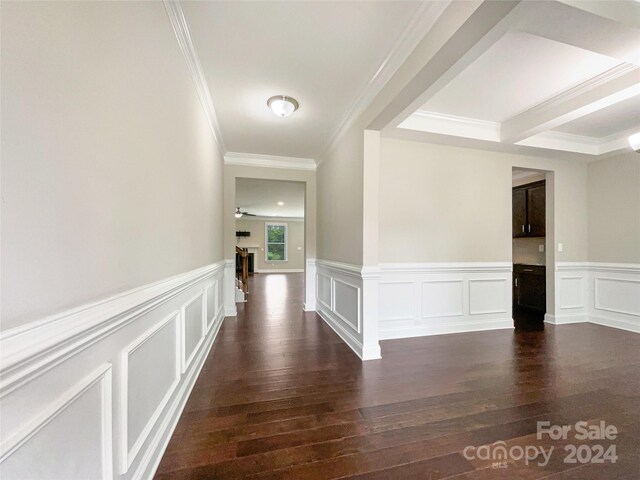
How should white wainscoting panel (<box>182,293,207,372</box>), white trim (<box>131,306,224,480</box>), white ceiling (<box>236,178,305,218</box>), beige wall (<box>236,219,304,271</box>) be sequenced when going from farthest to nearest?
1. beige wall (<box>236,219,304,271</box>)
2. white ceiling (<box>236,178,305,218</box>)
3. white wainscoting panel (<box>182,293,207,372</box>)
4. white trim (<box>131,306,224,480</box>)

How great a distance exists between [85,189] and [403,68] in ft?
6.73

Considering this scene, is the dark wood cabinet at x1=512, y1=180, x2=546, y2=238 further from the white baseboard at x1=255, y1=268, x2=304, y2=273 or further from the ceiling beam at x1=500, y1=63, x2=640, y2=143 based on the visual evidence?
the white baseboard at x1=255, y1=268, x2=304, y2=273

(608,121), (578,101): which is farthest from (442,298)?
(608,121)

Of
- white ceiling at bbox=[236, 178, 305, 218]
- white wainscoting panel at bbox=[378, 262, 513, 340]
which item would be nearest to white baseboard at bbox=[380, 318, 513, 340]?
white wainscoting panel at bbox=[378, 262, 513, 340]

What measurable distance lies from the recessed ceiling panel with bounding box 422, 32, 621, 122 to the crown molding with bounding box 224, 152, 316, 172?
218 cm

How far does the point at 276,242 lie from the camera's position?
39.0 feet

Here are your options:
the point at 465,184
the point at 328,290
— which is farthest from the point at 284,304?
the point at 465,184

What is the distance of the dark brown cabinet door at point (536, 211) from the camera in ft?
13.8

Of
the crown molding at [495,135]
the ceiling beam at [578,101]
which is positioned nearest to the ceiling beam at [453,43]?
the crown molding at [495,135]

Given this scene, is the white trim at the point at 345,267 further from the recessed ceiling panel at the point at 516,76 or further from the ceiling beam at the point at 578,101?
the ceiling beam at the point at 578,101

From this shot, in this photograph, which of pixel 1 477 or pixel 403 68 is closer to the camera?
pixel 1 477

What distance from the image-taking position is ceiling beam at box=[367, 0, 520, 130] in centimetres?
130

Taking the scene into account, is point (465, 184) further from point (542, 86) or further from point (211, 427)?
point (211, 427)

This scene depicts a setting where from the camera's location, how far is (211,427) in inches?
62.0
